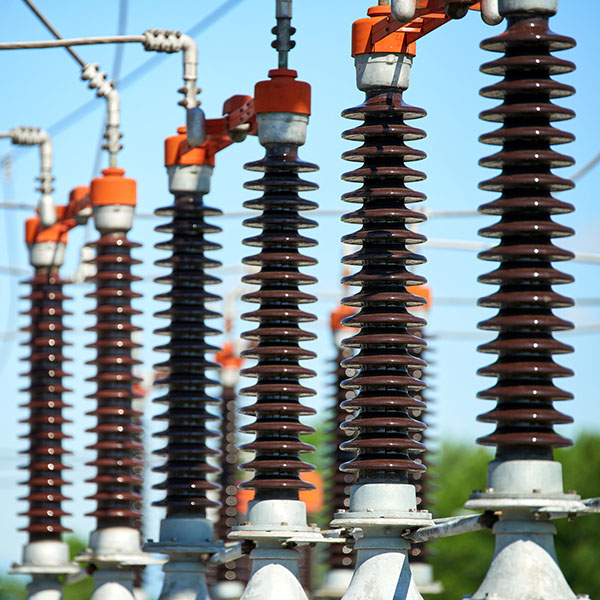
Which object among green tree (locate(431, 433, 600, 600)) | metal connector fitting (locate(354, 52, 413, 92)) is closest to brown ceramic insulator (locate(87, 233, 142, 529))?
metal connector fitting (locate(354, 52, 413, 92))

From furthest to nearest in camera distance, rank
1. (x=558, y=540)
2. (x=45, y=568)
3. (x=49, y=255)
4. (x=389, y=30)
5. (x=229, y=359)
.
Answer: (x=558, y=540) → (x=229, y=359) → (x=49, y=255) → (x=45, y=568) → (x=389, y=30)

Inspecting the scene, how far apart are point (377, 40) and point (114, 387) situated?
311 inches

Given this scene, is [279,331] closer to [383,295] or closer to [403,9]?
[383,295]

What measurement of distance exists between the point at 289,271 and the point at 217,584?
11977 millimetres

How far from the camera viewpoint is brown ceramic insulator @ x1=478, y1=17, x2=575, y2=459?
9703mm

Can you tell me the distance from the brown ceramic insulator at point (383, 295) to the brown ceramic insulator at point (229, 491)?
42.0 ft

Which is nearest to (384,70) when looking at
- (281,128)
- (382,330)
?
(382,330)

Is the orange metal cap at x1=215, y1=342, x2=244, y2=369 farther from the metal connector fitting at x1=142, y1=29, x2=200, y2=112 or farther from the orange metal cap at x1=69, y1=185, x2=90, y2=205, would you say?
the metal connector fitting at x1=142, y1=29, x2=200, y2=112

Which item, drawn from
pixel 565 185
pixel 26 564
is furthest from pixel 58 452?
pixel 565 185

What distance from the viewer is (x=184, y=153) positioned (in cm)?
1720

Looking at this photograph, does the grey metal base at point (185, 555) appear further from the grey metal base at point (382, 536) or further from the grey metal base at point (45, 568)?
the grey metal base at point (382, 536)

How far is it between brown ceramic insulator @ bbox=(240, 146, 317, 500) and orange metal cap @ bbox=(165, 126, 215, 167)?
292cm

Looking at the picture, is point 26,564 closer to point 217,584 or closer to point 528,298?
point 217,584

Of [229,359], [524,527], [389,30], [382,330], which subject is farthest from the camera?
[229,359]
